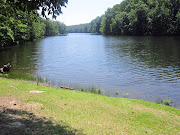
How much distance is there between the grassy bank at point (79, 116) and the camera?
22.6 ft

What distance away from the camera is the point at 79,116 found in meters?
8.84

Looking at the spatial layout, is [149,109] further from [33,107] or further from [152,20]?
[152,20]

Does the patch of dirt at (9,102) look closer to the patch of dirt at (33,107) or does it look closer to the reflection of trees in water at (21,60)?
the patch of dirt at (33,107)

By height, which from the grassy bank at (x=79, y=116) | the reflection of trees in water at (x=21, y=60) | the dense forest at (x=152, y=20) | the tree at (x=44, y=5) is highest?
the dense forest at (x=152, y=20)

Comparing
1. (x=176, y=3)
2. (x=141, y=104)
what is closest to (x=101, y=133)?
(x=141, y=104)

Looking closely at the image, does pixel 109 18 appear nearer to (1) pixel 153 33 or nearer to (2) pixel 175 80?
(1) pixel 153 33

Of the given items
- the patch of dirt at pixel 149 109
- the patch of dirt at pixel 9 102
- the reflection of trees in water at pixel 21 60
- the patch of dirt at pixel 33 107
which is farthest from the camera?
the reflection of trees in water at pixel 21 60

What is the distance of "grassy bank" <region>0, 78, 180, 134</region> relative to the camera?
22.6 feet

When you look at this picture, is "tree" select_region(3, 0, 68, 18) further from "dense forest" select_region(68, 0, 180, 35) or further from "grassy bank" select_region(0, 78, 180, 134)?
"dense forest" select_region(68, 0, 180, 35)

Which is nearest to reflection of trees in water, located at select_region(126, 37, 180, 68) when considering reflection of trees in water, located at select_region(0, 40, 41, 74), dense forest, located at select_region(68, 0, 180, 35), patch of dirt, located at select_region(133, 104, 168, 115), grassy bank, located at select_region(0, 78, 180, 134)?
patch of dirt, located at select_region(133, 104, 168, 115)

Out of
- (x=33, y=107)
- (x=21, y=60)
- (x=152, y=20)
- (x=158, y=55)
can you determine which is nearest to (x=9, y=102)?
(x=33, y=107)

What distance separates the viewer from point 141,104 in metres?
12.2

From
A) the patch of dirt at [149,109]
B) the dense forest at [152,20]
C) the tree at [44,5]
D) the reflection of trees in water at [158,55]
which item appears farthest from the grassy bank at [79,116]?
the dense forest at [152,20]

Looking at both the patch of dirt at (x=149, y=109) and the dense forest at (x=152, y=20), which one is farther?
the dense forest at (x=152, y=20)
